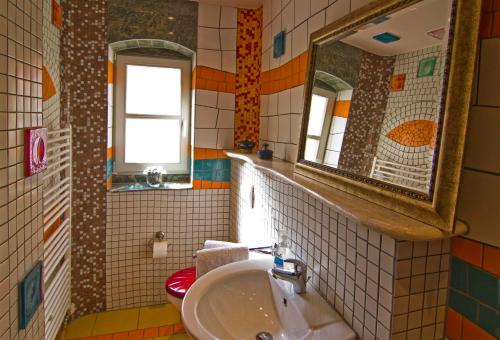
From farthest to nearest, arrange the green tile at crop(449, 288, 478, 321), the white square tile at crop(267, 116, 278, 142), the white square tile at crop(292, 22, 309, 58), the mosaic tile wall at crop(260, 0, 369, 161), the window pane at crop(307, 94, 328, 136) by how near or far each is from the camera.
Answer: the white square tile at crop(267, 116, 278, 142), the white square tile at crop(292, 22, 309, 58), the mosaic tile wall at crop(260, 0, 369, 161), the window pane at crop(307, 94, 328, 136), the green tile at crop(449, 288, 478, 321)

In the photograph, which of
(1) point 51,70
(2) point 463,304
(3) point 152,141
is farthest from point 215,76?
(2) point 463,304

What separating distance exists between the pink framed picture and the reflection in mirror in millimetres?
1098

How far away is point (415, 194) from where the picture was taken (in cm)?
93

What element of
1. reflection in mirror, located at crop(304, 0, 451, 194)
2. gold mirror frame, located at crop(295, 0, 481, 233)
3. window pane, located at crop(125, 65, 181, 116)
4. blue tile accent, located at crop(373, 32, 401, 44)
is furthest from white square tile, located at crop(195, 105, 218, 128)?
gold mirror frame, located at crop(295, 0, 481, 233)

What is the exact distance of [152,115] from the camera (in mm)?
2832

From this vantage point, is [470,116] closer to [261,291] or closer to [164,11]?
[261,291]

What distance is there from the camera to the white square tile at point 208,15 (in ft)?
8.54

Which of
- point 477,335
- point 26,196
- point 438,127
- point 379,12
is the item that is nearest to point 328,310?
point 477,335

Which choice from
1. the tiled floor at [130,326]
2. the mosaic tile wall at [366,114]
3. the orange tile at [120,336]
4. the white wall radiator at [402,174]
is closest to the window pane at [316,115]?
the mosaic tile wall at [366,114]

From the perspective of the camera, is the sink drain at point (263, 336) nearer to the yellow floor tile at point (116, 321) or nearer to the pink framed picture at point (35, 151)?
the pink framed picture at point (35, 151)

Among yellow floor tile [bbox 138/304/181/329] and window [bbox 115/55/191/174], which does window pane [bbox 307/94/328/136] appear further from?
yellow floor tile [bbox 138/304/181/329]

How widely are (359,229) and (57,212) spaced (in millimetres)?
1760

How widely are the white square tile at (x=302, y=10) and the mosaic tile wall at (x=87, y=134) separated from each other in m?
1.37

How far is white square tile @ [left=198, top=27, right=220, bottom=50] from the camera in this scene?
2.62 meters
